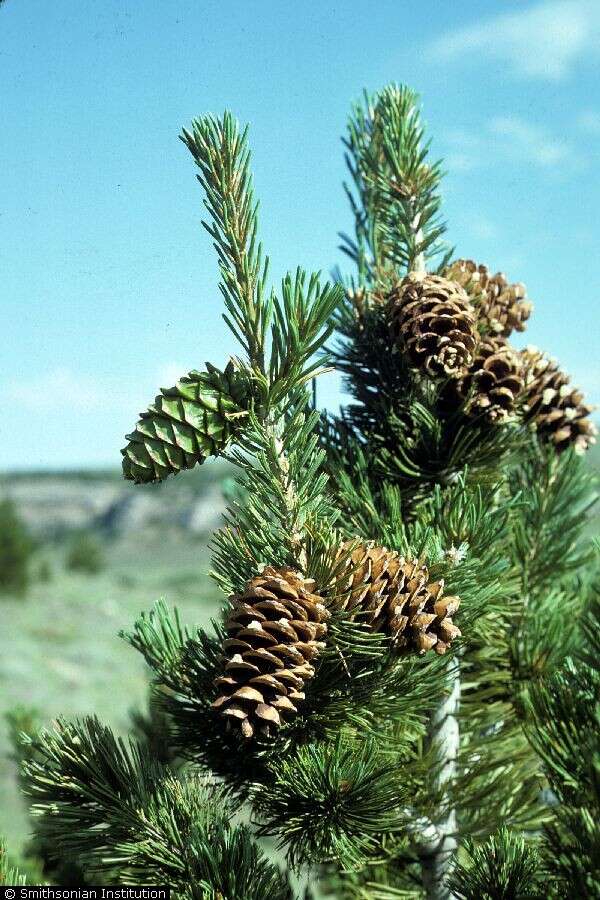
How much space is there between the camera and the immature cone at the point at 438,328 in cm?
86

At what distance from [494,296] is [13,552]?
11.4 metres

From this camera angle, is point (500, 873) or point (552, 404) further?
point (552, 404)

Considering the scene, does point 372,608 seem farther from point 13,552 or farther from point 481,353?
point 13,552

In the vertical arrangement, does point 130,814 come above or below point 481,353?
below

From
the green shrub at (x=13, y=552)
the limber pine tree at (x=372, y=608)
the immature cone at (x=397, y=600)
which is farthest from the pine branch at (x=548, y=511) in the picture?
the green shrub at (x=13, y=552)

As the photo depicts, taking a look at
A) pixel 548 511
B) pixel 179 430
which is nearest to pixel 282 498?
pixel 179 430

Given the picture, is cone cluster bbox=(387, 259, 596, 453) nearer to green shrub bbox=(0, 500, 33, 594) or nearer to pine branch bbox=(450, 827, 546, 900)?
pine branch bbox=(450, 827, 546, 900)

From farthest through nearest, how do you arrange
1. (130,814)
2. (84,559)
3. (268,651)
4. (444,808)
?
(84,559), (444,808), (130,814), (268,651)

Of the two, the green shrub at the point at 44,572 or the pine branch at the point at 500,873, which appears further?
the green shrub at the point at 44,572

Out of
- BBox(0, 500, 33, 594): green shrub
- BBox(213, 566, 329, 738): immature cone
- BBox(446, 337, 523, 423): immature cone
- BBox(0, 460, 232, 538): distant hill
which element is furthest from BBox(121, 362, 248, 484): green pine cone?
BBox(0, 460, 232, 538): distant hill

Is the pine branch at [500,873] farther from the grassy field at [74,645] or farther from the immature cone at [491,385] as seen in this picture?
the grassy field at [74,645]

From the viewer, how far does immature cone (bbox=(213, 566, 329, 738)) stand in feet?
2.31

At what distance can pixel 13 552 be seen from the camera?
11.6 meters

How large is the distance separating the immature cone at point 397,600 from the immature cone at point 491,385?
0.24 m
